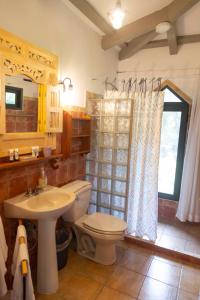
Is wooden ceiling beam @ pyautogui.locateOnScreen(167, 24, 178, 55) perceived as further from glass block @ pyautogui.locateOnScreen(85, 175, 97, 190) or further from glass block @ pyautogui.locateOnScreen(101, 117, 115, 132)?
glass block @ pyautogui.locateOnScreen(85, 175, 97, 190)

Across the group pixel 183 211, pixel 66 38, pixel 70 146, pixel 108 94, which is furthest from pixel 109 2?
pixel 183 211

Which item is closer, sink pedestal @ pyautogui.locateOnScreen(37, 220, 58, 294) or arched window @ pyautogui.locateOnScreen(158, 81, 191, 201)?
sink pedestal @ pyautogui.locateOnScreen(37, 220, 58, 294)

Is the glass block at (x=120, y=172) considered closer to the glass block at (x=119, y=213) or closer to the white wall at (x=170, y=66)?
the glass block at (x=119, y=213)

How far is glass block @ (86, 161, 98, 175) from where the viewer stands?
283 centimetres

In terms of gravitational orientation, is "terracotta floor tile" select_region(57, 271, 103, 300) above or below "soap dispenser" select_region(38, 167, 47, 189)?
below

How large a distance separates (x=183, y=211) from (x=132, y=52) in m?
2.47

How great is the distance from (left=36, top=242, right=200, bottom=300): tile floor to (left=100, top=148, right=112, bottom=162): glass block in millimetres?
1124

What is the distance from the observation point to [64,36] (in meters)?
2.25

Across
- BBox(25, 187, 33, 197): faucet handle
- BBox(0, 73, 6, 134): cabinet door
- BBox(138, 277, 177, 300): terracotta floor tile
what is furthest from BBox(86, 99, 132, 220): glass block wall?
BBox(0, 73, 6, 134): cabinet door

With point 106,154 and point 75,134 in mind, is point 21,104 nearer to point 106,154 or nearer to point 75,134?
point 75,134

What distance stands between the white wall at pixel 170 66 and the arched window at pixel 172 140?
139 mm

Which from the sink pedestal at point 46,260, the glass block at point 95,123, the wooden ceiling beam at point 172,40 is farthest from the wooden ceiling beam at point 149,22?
the sink pedestal at point 46,260

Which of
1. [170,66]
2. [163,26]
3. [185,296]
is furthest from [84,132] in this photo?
[185,296]

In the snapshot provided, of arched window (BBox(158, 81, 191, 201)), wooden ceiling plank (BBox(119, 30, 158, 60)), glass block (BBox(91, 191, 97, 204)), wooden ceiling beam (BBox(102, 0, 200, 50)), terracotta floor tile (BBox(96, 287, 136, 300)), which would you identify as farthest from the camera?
arched window (BBox(158, 81, 191, 201))
